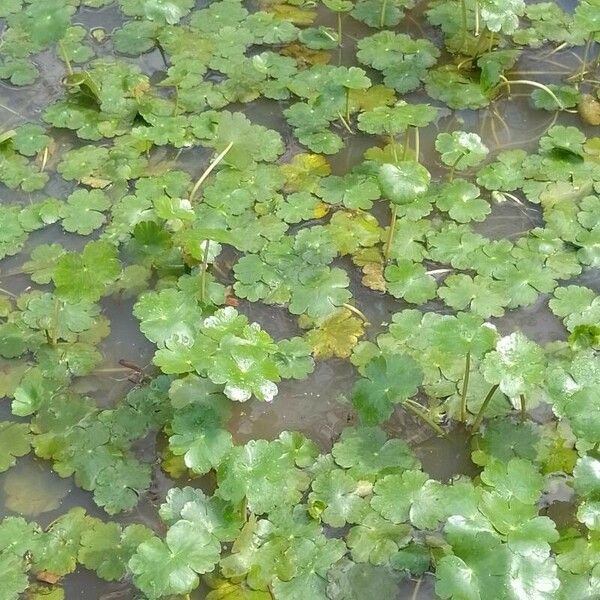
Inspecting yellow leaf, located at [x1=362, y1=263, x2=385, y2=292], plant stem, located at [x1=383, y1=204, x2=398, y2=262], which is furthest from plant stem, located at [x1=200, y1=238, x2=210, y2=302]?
Answer: plant stem, located at [x1=383, y1=204, x2=398, y2=262]

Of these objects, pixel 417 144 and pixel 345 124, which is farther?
pixel 345 124

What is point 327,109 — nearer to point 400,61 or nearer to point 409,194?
point 400,61

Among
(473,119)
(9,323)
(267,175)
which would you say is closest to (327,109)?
(267,175)

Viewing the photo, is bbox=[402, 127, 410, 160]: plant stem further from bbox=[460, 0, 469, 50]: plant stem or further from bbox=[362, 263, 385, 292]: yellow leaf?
bbox=[460, 0, 469, 50]: plant stem

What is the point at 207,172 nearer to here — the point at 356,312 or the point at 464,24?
the point at 356,312

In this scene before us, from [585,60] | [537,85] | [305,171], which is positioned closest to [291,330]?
[305,171]

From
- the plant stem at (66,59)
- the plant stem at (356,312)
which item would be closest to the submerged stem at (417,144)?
the plant stem at (356,312)

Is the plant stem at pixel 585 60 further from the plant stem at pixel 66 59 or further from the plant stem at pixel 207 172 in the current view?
the plant stem at pixel 66 59
